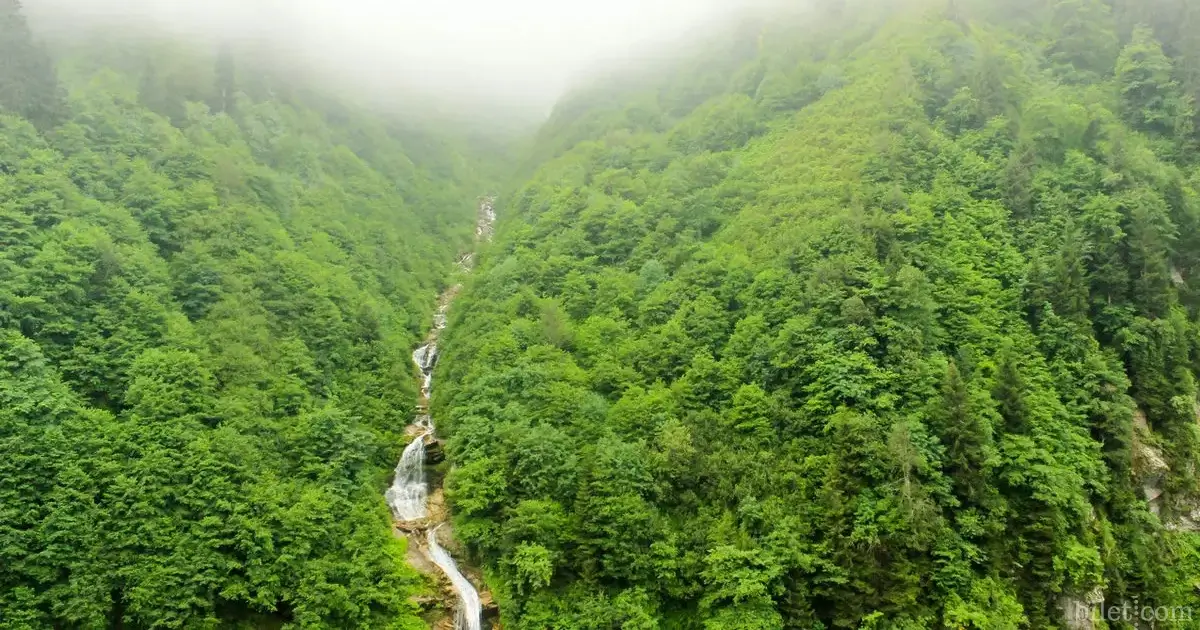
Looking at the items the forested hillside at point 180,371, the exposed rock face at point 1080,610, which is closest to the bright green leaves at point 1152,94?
the exposed rock face at point 1080,610

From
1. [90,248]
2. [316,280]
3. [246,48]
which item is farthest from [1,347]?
[246,48]

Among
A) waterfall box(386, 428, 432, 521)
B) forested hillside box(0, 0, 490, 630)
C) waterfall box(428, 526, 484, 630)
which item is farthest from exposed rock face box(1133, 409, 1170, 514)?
waterfall box(386, 428, 432, 521)

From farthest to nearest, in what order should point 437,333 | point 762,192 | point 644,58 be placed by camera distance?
1. point 644,58
2. point 437,333
3. point 762,192

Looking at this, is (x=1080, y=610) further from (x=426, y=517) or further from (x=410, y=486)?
(x=410, y=486)

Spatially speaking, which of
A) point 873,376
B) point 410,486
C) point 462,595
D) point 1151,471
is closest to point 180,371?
point 410,486

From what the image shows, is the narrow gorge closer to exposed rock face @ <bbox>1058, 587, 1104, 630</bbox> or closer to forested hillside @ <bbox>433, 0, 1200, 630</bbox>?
forested hillside @ <bbox>433, 0, 1200, 630</bbox>

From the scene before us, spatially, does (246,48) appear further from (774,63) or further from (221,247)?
(774,63)
